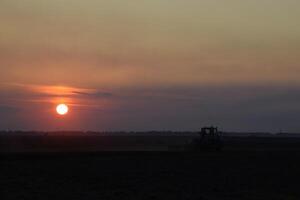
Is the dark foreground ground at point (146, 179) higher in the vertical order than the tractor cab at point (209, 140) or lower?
lower

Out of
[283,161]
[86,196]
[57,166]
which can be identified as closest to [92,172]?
[57,166]

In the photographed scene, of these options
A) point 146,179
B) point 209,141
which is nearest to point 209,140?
point 209,141

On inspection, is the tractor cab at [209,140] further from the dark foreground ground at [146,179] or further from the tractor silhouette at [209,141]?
the dark foreground ground at [146,179]

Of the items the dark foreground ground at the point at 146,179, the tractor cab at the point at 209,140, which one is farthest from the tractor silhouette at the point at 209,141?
the dark foreground ground at the point at 146,179

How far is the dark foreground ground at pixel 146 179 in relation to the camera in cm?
2815

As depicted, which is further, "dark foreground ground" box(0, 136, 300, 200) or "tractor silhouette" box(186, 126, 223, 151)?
"tractor silhouette" box(186, 126, 223, 151)

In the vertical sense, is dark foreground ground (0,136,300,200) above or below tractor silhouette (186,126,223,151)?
below

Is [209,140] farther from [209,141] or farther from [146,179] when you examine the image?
[146,179]

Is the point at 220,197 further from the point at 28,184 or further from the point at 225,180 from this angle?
the point at 28,184

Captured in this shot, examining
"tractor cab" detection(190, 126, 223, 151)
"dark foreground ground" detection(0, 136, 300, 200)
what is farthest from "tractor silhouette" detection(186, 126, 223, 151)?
"dark foreground ground" detection(0, 136, 300, 200)

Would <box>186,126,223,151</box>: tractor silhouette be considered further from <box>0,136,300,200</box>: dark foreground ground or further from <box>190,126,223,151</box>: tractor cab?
<box>0,136,300,200</box>: dark foreground ground

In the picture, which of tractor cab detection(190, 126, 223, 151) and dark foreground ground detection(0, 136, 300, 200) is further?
tractor cab detection(190, 126, 223, 151)

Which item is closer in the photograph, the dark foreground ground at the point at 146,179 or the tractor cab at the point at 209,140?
the dark foreground ground at the point at 146,179

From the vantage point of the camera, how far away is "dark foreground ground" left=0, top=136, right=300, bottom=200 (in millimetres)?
28145
